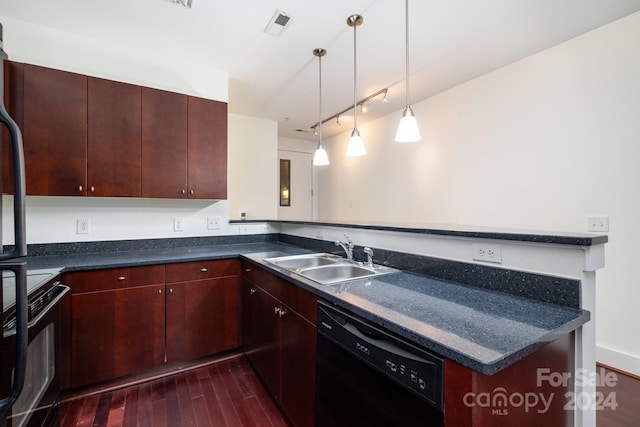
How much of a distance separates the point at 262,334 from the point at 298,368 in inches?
20.9

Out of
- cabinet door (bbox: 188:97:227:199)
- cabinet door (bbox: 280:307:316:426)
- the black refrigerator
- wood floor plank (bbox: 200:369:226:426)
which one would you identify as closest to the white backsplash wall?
cabinet door (bbox: 188:97:227:199)

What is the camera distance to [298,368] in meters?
1.48

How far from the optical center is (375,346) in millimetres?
965

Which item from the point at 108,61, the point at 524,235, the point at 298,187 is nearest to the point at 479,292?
the point at 524,235

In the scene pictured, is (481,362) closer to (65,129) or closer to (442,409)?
(442,409)

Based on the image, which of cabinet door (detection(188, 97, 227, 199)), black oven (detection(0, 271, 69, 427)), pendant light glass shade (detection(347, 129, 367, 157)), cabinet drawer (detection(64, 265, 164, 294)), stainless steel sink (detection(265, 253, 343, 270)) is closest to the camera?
black oven (detection(0, 271, 69, 427))

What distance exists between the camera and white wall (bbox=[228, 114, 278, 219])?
4191 millimetres

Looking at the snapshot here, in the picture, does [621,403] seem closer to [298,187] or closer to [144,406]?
[144,406]

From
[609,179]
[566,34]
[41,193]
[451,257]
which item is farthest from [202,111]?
[609,179]

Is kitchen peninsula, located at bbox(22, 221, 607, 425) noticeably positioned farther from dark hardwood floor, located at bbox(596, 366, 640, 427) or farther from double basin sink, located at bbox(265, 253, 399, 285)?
dark hardwood floor, located at bbox(596, 366, 640, 427)

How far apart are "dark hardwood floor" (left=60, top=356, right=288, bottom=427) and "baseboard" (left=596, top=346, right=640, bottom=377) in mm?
2515

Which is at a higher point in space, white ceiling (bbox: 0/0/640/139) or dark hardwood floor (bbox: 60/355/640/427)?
white ceiling (bbox: 0/0/640/139)

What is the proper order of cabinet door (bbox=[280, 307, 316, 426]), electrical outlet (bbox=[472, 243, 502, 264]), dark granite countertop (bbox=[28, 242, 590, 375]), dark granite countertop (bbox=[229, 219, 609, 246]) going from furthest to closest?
cabinet door (bbox=[280, 307, 316, 426]), electrical outlet (bbox=[472, 243, 502, 264]), dark granite countertop (bbox=[229, 219, 609, 246]), dark granite countertop (bbox=[28, 242, 590, 375])

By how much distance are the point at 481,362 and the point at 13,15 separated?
3.38 meters
